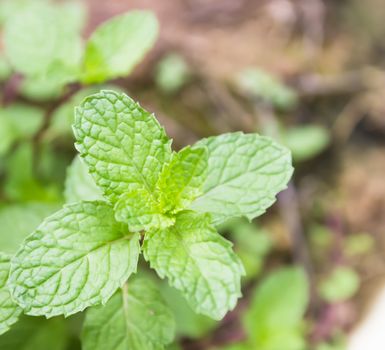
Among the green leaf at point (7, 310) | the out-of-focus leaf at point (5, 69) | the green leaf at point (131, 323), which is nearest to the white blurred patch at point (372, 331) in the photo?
the green leaf at point (131, 323)

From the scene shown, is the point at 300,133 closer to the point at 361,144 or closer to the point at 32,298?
the point at 361,144

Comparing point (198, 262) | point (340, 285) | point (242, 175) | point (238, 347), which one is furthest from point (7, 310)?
point (340, 285)

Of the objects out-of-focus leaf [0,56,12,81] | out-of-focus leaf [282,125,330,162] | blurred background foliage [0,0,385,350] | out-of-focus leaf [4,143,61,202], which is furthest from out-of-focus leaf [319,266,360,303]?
out-of-focus leaf [0,56,12,81]

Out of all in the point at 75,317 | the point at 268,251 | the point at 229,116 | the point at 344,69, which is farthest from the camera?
the point at 344,69

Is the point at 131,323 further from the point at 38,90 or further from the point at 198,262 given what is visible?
the point at 38,90

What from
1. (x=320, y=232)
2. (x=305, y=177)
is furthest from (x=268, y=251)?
(x=305, y=177)

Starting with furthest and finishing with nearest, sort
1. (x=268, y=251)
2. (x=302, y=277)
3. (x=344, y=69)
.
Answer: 1. (x=344, y=69)
2. (x=268, y=251)
3. (x=302, y=277)
